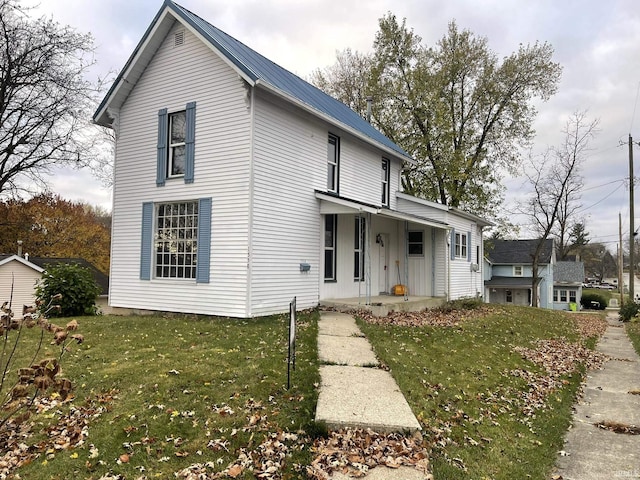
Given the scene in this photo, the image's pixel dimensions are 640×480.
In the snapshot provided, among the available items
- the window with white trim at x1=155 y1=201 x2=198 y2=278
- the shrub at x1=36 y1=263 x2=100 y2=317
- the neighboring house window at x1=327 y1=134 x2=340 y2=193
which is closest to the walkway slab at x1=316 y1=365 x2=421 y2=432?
the window with white trim at x1=155 y1=201 x2=198 y2=278

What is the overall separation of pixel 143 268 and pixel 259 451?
8651mm

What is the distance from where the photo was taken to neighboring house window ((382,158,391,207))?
16328mm

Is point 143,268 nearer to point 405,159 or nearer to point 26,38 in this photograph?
point 405,159

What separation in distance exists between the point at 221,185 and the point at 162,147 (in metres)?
2.35

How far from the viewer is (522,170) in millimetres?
27234

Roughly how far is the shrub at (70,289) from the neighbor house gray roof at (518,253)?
1316 inches

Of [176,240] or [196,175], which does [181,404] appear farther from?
[196,175]

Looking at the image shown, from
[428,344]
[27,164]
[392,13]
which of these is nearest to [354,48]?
[392,13]

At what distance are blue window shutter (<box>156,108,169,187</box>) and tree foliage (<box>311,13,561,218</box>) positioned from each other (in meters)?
17.0

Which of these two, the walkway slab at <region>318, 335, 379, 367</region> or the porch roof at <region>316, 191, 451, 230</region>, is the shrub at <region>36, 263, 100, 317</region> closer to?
the porch roof at <region>316, 191, 451, 230</region>

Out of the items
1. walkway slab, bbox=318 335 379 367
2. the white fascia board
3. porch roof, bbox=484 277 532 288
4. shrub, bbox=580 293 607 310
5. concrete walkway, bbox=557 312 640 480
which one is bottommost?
shrub, bbox=580 293 607 310

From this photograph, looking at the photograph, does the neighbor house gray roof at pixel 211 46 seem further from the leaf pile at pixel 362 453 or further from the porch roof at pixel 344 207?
the leaf pile at pixel 362 453

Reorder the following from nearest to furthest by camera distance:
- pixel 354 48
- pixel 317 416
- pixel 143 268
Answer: pixel 317 416
pixel 143 268
pixel 354 48

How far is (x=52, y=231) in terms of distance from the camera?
35344 mm
